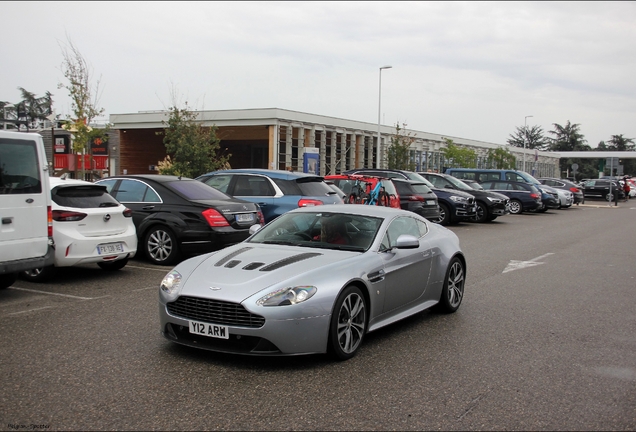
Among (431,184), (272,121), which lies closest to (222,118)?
(272,121)

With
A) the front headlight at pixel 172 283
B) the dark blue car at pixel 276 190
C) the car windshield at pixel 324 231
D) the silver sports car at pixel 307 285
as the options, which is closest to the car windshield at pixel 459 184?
the dark blue car at pixel 276 190

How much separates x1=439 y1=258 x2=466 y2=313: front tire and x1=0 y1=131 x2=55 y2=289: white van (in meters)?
4.93

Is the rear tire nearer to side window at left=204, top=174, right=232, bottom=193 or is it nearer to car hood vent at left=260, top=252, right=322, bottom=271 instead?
side window at left=204, top=174, right=232, bottom=193

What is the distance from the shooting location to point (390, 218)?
6.98 meters

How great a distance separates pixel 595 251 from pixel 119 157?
A: 40656 millimetres

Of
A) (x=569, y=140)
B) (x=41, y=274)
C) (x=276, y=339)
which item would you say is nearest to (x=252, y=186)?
(x=41, y=274)

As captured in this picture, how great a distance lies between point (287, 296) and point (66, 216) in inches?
202

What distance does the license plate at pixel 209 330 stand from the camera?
5.32 meters

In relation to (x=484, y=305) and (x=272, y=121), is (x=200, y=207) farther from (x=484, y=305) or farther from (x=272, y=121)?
(x=272, y=121)

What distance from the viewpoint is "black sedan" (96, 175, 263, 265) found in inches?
428

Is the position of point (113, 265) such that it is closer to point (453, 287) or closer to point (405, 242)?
point (453, 287)

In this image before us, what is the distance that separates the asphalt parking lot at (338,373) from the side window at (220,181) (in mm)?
5297

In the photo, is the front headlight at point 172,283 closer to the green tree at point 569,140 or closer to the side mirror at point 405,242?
the side mirror at point 405,242

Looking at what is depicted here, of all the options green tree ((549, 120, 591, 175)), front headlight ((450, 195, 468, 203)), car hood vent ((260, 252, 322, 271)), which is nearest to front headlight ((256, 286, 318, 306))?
car hood vent ((260, 252, 322, 271))
